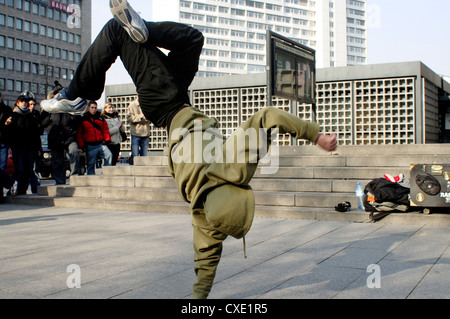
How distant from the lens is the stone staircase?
23.7ft

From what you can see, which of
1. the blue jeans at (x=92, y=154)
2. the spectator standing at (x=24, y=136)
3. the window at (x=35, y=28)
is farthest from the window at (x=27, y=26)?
the blue jeans at (x=92, y=154)

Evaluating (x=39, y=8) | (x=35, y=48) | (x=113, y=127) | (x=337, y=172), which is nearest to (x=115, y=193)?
(x=113, y=127)

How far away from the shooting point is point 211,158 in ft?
8.93

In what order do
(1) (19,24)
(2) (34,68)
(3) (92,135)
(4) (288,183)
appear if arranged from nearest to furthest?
1. (4) (288,183)
2. (3) (92,135)
3. (1) (19,24)
4. (2) (34,68)

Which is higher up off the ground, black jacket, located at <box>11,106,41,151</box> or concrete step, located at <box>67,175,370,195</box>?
black jacket, located at <box>11,106,41,151</box>

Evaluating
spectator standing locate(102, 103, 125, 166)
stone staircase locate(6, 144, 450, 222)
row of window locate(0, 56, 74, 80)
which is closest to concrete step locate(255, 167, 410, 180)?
stone staircase locate(6, 144, 450, 222)

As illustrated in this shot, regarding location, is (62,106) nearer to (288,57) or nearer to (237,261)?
(237,261)

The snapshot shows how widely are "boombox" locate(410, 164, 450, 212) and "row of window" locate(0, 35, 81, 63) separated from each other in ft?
272

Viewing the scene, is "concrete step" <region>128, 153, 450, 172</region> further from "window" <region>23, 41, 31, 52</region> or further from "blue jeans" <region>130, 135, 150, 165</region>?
"window" <region>23, 41, 31, 52</region>

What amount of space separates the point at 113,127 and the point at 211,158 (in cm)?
923

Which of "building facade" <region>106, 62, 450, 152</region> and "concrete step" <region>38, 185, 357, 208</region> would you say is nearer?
Answer: "concrete step" <region>38, 185, 357, 208</region>

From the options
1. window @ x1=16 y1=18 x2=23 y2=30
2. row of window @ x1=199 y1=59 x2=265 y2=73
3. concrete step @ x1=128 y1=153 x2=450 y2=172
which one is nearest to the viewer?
concrete step @ x1=128 y1=153 x2=450 y2=172

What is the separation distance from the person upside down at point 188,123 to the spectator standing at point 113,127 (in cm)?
820
